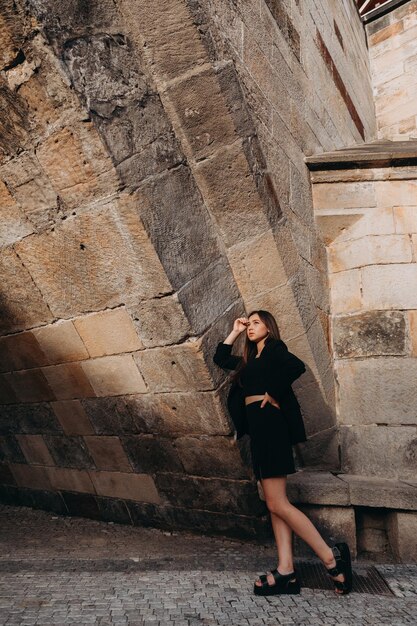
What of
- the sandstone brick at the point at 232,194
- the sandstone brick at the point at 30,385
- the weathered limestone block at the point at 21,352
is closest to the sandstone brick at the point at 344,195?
the sandstone brick at the point at 232,194

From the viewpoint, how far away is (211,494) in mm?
3180

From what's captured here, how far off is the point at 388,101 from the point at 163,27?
532 centimetres

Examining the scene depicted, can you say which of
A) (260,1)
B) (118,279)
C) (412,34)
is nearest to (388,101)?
(412,34)

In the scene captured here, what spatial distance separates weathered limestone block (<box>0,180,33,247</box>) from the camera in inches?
101

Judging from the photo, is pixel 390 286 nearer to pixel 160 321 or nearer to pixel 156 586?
pixel 160 321

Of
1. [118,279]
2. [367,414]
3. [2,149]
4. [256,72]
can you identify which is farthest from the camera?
[367,414]

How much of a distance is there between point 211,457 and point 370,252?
177 cm

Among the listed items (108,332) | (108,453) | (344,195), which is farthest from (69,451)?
(344,195)

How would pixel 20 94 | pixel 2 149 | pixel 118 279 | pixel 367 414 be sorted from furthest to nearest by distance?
pixel 367 414, pixel 118 279, pixel 2 149, pixel 20 94

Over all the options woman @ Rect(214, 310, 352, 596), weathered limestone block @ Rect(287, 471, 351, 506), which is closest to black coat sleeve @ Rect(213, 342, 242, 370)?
woman @ Rect(214, 310, 352, 596)

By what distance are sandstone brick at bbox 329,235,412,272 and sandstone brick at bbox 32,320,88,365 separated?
1865mm

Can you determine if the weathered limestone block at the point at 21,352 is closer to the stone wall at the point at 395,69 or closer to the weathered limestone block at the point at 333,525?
the weathered limestone block at the point at 333,525

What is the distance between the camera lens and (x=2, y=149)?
7.89ft

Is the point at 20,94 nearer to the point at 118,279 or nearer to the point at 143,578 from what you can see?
the point at 118,279
